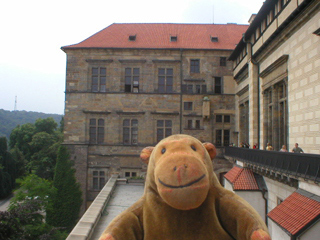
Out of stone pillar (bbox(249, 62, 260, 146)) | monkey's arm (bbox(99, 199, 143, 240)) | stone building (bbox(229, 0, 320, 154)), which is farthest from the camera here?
stone pillar (bbox(249, 62, 260, 146))

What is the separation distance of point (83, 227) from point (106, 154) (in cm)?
1322

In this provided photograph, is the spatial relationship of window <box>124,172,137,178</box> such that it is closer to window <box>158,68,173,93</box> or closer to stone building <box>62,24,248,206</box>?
stone building <box>62,24,248,206</box>

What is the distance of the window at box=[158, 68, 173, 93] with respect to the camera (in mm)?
23062

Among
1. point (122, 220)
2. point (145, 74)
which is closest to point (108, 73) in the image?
point (145, 74)

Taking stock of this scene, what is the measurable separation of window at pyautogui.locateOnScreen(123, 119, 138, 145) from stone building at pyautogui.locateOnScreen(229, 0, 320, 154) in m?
8.63

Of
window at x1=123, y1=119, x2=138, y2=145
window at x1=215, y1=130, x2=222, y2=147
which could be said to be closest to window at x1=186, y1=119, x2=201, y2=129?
window at x1=215, y1=130, x2=222, y2=147

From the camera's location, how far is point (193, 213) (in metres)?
3.31

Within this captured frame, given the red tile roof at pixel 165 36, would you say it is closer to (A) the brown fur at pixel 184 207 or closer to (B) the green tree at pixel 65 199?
(B) the green tree at pixel 65 199

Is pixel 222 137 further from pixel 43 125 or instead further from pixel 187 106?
pixel 43 125

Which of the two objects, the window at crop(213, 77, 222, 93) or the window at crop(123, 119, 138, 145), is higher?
the window at crop(213, 77, 222, 93)

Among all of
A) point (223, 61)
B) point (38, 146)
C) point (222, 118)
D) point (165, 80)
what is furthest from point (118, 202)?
point (38, 146)

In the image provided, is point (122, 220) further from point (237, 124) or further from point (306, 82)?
point (237, 124)

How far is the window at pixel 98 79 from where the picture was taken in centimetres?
2294

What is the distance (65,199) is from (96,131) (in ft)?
17.5
